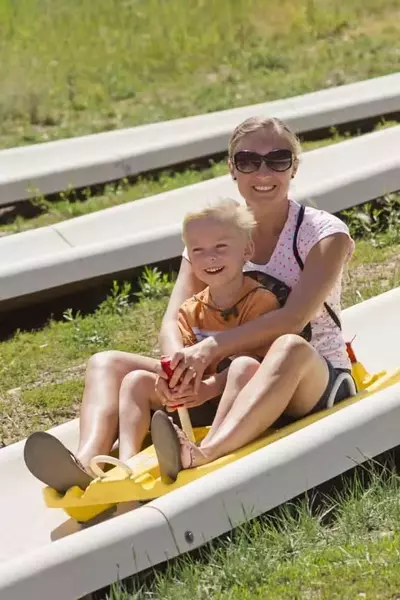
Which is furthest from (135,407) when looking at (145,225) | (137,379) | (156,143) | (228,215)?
(156,143)

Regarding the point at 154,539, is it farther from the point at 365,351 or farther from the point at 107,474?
the point at 365,351

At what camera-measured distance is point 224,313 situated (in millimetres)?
4352

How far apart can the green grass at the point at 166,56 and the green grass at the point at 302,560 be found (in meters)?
7.28

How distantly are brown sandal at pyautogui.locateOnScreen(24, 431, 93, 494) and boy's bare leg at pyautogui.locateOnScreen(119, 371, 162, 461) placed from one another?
1.01ft

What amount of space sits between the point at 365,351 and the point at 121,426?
1.54 metres

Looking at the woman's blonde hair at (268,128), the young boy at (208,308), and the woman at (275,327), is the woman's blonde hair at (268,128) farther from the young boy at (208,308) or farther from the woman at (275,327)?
the young boy at (208,308)

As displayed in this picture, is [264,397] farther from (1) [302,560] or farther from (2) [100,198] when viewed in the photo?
(2) [100,198]

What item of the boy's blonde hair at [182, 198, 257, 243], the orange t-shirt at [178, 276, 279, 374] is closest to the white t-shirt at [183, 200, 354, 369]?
the orange t-shirt at [178, 276, 279, 374]

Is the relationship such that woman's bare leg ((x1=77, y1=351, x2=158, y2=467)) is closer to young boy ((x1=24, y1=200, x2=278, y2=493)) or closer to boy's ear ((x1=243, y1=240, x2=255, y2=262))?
young boy ((x1=24, y1=200, x2=278, y2=493))

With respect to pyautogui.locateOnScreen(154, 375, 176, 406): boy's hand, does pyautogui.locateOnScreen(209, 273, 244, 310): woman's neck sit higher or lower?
higher

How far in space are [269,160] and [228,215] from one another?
296 mm

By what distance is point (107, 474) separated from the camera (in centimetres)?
397

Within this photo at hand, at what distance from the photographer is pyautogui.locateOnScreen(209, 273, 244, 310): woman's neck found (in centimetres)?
430

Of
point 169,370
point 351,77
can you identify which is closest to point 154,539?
point 169,370
